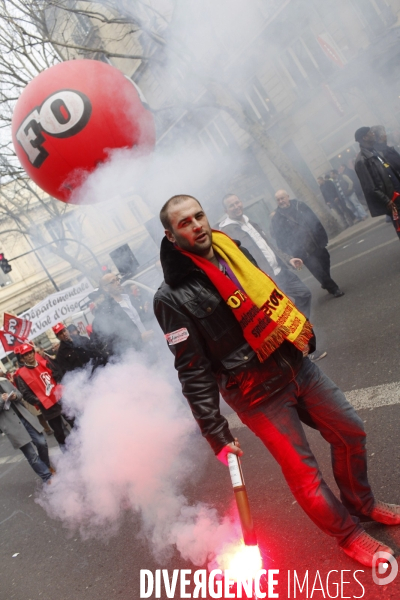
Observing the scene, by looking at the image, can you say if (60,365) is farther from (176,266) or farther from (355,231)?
(355,231)

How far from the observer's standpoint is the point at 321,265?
6609 millimetres

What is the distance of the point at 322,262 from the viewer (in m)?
6.57

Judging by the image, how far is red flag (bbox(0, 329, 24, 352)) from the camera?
6656mm

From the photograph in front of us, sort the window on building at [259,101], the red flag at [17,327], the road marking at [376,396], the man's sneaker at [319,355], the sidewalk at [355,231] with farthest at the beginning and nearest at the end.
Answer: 1. the window on building at [259,101]
2. the sidewalk at [355,231]
3. the red flag at [17,327]
4. the man's sneaker at [319,355]
5. the road marking at [376,396]

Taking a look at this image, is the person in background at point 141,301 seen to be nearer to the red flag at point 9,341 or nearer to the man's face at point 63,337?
the man's face at point 63,337

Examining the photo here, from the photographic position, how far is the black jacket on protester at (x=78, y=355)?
17.9 ft

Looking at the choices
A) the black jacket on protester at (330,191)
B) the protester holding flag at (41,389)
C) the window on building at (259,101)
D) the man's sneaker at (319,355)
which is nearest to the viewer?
the man's sneaker at (319,355)

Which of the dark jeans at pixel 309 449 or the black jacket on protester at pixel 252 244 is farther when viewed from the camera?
the black jacket on protester at pixel 252 244

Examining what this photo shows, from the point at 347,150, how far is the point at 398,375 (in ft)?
45.9

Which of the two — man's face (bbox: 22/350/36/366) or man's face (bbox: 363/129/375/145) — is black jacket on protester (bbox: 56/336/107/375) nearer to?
man's face (bbox: 22/350/36/366)

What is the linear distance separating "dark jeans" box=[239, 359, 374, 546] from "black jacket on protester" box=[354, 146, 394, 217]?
Result: 3.55m

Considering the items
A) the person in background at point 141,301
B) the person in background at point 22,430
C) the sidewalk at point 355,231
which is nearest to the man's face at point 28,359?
the person in background at point 22,430

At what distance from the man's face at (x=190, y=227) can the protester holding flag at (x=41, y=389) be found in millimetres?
4385

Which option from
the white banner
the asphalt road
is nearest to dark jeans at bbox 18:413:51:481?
the asphalt road
